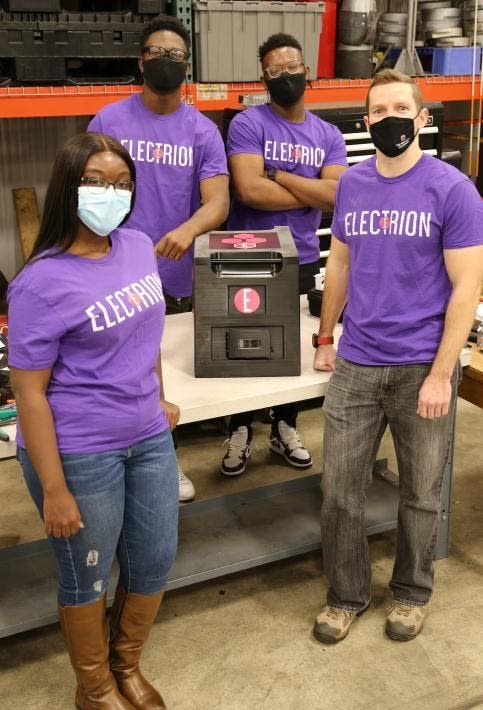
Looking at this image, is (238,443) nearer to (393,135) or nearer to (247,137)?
(247,137)

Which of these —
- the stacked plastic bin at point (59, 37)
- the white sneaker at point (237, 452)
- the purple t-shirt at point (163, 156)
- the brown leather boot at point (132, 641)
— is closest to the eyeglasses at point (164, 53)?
the purple t-shirt at point (163, 156)

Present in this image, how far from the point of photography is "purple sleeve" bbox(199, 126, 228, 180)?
9.98ft

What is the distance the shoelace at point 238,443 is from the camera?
3682 millimetres

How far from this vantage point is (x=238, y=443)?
3689mm

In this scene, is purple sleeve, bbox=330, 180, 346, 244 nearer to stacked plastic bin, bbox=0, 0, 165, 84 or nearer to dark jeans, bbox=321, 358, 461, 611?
dark jeans, bbox=321, 358, 461, 611

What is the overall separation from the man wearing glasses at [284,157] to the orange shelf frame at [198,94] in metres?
1.09

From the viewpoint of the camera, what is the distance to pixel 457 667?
247cm

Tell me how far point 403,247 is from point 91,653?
130cm

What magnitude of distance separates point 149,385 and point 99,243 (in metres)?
0.34

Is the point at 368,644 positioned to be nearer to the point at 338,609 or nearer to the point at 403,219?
the point at 338,609

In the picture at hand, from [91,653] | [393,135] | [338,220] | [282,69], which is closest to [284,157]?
[282,69]

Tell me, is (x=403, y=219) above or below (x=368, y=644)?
above

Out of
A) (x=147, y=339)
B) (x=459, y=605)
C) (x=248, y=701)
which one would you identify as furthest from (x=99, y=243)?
(x=459, y=605)

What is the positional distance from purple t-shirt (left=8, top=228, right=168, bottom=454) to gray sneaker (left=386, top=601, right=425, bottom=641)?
112 cm
